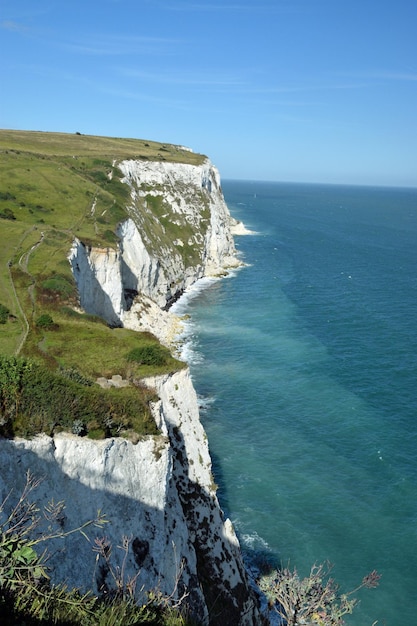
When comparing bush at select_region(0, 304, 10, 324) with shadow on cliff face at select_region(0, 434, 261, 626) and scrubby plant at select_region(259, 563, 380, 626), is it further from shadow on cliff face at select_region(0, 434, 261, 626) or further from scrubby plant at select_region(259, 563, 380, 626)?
scrubby plant at select_region(259, 563, 380, 626)

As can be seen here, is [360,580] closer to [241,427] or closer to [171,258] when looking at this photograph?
[241,427]

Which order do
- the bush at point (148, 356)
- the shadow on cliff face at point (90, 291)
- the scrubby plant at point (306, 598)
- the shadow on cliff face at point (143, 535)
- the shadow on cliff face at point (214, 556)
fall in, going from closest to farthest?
the shadow on cliff face at point (143, 535), the scrubby plant at point (306, 598), the shadow on cliff face at point (214, 556), the bush at point (148, 356), the shadow on cliff face at point (90, 291)

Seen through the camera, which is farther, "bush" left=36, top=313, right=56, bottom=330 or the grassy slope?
"bush" left=36, top=313, right=56, bottom=330

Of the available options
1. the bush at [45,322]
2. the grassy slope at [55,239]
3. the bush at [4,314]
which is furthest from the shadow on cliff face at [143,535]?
the bush at [4,314]

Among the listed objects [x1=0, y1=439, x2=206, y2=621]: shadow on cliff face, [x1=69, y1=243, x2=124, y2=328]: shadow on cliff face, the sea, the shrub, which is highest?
the shrub

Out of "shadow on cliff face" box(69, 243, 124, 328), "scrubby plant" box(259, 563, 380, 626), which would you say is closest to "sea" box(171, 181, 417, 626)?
"scrubby plant" box(259, 563, 380, 626)

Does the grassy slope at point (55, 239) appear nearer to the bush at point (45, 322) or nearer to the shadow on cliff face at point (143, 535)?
the bush at point (45, 322)
